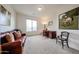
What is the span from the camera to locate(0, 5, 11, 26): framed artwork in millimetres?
2740

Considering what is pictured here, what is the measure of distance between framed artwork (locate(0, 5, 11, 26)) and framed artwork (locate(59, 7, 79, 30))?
1.58 m

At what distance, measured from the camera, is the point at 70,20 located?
330 cm

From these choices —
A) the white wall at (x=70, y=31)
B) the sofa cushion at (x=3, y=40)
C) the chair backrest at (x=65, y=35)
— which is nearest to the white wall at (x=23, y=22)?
the white wall at (x=70, y=31)

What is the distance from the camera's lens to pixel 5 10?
9.43 ft

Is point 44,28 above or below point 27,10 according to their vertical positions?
below

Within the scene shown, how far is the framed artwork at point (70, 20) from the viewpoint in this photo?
3.25 m

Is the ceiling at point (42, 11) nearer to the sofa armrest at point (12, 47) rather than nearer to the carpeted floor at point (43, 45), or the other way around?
the carpeted floor at point (43, 45)

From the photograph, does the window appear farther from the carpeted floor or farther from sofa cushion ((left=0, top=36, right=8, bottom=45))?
sofa cushion ((left=0, top=36, right=8, bottom=45))

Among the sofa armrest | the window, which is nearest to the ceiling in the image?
the window

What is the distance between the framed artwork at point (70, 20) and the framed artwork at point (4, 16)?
1.58 metres
